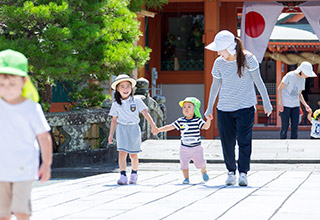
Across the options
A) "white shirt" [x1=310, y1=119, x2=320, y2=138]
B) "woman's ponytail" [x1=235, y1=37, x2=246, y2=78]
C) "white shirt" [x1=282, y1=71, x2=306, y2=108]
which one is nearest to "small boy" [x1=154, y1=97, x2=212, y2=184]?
"woman's ponytail" [x1=235, y1=37, x2=246, y2=78]

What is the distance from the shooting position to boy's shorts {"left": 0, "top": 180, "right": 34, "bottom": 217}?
14.0 feet

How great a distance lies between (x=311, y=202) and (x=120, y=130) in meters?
3.03

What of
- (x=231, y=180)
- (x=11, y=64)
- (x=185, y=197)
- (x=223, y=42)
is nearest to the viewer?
(x=11, y=64)

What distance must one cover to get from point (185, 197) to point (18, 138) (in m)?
3.11

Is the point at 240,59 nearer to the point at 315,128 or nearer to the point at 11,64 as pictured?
the point at 11,64

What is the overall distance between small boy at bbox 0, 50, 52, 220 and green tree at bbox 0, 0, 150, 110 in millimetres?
6960

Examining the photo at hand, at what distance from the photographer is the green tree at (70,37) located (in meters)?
11.2

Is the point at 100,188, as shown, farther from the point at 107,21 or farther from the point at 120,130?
the point at 107,21

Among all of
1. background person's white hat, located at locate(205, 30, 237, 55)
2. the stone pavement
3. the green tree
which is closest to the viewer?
the stone pavement

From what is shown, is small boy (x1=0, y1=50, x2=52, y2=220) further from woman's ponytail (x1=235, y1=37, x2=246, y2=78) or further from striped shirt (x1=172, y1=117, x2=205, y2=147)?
striped shirt (x1=172, y1=117, x2=205, y2=147)

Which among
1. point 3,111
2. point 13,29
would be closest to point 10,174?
point 3,111

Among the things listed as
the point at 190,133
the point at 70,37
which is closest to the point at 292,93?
the point at 70,37

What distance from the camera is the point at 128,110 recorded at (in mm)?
8836

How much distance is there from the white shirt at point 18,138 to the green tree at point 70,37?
697 centimetres
